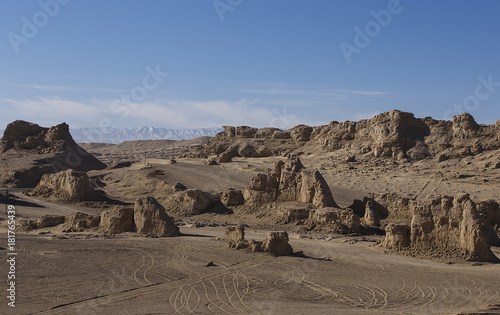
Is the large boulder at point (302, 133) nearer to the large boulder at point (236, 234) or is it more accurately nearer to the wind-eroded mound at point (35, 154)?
the wind-eroded mound at point (35, 154)

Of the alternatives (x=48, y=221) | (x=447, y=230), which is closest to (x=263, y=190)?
(x=48, y=221)

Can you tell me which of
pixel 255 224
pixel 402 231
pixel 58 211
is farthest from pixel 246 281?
pixel 58 211

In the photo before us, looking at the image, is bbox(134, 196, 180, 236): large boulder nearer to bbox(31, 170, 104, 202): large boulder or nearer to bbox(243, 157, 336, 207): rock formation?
bbox(243, 157, 336, 207): rock formation

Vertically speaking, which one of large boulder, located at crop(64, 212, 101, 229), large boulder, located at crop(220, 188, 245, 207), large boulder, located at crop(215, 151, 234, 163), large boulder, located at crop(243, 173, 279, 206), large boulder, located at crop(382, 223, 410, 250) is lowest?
large boulder, located at crop(64, 212, 101, 229)

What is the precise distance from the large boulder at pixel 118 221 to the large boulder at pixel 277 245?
6.17 meters

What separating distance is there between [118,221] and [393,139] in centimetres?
3142

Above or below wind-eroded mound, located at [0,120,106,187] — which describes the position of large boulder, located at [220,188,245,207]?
below

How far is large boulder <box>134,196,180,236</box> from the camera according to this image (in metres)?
20.3

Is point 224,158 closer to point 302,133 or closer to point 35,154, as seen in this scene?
point 302,133

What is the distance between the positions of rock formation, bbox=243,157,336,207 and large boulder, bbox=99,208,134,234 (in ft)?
24.7

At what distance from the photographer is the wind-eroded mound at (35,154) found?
39875 millimetres

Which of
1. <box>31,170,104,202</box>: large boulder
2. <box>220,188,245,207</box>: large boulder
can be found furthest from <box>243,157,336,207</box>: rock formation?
<box>31,170,104,202</box>: large boulder

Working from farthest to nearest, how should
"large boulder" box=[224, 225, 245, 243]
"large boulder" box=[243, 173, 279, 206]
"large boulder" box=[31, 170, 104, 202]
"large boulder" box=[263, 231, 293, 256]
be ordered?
"large boulder" box=[31, 170, 104, 202] < "large boulder" box=[243, 173, 279, 206] < "large boulder" box=[224, 225, 245, 243] < "large boulder" box=[263, 231, 293, 256]

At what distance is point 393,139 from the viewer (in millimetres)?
46469
